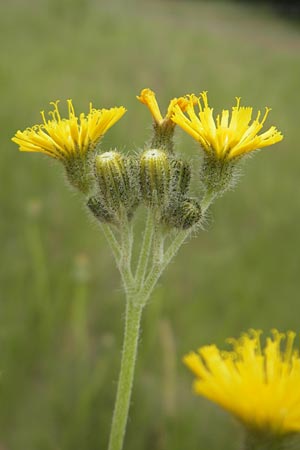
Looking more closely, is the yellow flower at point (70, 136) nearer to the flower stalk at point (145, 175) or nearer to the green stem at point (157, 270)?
the flower stalk at point (145, 175)

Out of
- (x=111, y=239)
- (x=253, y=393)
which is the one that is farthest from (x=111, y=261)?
(x=253, y=393)

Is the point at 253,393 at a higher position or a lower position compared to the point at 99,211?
lower

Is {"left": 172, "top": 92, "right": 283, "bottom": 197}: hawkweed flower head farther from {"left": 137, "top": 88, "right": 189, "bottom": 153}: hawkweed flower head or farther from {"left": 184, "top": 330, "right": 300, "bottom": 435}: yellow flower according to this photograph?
{"left": 184, "top": 330, "right": 300, "bottom": 435}: yellow flower

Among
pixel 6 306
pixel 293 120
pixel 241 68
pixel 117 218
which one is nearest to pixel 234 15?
pixel 241 68

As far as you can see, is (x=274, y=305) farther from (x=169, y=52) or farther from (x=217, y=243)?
(x=169, y=52)

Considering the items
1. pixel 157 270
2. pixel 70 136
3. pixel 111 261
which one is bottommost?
pixel 157 270

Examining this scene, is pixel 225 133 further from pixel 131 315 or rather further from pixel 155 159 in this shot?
pixel 131 315

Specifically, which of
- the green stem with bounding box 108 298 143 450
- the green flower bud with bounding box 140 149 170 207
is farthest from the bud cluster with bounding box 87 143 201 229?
the green stem with bounding box 108 298 143 450

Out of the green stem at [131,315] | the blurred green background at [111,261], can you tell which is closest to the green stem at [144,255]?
the green stem at [131,315]
